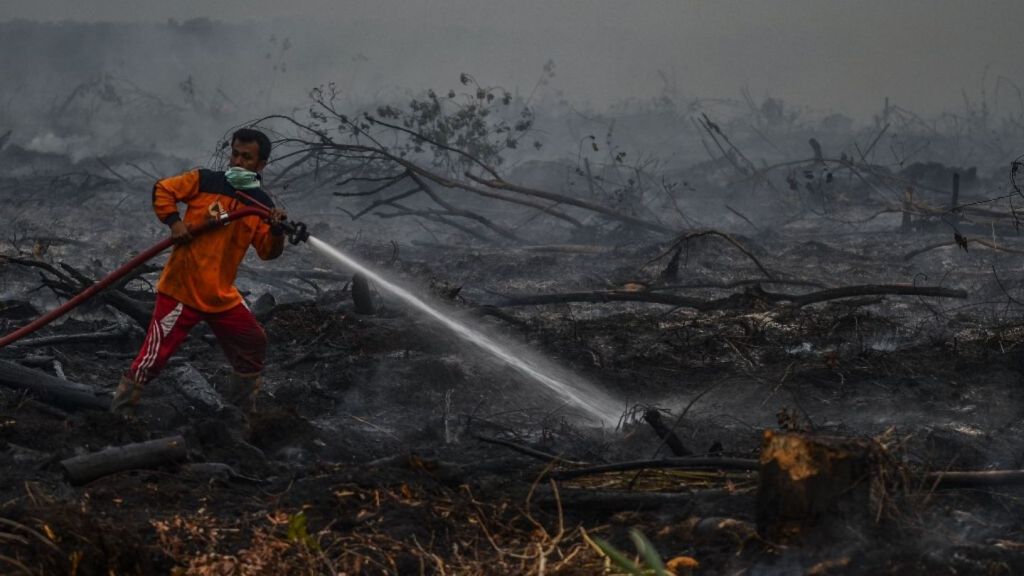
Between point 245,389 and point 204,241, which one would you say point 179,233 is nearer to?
point 204,241

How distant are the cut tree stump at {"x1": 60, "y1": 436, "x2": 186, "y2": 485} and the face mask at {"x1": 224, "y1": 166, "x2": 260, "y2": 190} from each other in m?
1.35

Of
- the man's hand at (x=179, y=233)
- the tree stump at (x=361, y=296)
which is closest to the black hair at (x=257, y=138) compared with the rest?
the man's hand at (x=179, y=233)

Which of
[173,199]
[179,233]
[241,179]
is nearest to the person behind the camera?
[179,233]

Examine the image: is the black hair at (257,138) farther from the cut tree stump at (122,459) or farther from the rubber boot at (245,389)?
the cut tree stump at (122,459)

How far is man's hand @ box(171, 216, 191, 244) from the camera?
4590mm

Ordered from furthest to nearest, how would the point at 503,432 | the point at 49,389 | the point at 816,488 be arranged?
the point at 503,432 → the point at 49,389 → the point at 816,488

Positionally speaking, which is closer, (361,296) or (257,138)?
(257,138)

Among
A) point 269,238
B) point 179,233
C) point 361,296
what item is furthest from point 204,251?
point 361,296

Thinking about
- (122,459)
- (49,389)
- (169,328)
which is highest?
(169,328)

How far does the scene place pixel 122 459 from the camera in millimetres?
3789

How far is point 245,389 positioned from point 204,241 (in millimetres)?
815

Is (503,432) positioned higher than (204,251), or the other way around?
(204,251)

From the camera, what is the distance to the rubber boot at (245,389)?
5.12m

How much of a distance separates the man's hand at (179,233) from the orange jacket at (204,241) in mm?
41
